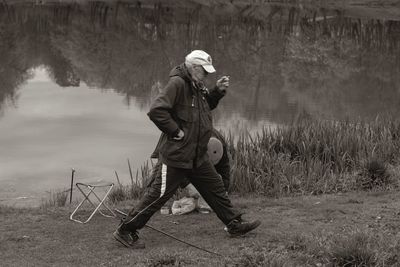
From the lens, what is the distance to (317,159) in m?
10.8

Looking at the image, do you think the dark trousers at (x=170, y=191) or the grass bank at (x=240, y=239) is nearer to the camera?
the grass bank at (x=240, y=239)

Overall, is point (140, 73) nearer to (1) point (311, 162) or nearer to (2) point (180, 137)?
(1) point (311, 162)

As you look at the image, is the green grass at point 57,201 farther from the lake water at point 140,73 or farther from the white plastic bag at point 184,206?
the white plastic bag at point 184,206

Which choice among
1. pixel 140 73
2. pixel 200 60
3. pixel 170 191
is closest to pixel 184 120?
pixel 200 60

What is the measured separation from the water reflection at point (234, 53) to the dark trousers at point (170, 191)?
12.3m

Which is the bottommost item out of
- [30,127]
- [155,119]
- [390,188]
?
[30,127]

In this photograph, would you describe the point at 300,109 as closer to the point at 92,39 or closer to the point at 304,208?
the point at 304,208

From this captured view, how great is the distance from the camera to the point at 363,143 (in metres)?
11.5

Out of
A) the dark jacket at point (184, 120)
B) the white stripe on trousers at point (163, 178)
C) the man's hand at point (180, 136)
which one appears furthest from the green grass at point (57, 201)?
the man's hand at point (180, 136)

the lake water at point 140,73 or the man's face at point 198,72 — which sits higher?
the man's face at point 198,72

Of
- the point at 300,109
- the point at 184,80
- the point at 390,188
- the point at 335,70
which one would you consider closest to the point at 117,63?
the point at 335,70

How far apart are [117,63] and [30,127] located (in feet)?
50.6

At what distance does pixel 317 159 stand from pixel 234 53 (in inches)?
987

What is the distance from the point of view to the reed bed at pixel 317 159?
9.84 meters
